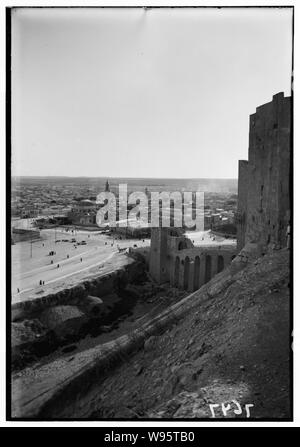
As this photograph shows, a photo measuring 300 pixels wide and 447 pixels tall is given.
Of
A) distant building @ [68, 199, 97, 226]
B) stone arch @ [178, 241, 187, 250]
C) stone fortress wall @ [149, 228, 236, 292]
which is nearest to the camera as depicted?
stone fortress wall @ [149, 228, 236, 292]

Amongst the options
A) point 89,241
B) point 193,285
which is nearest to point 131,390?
point 193,285

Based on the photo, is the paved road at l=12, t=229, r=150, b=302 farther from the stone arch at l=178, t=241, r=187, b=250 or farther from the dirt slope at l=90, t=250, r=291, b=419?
the dirt slope at l=90, t=250, r=291, b=419

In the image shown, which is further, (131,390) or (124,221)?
(124,221)

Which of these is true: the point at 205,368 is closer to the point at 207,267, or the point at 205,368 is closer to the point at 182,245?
the point at 207,267

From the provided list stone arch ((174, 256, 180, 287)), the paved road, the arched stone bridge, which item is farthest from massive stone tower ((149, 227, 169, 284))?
the paved road

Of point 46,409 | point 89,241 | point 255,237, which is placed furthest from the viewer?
point 89,241

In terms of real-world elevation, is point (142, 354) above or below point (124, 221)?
below

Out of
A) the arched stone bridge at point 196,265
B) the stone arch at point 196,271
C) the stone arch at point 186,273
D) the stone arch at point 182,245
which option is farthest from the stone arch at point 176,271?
the stone arch at point 196,271
